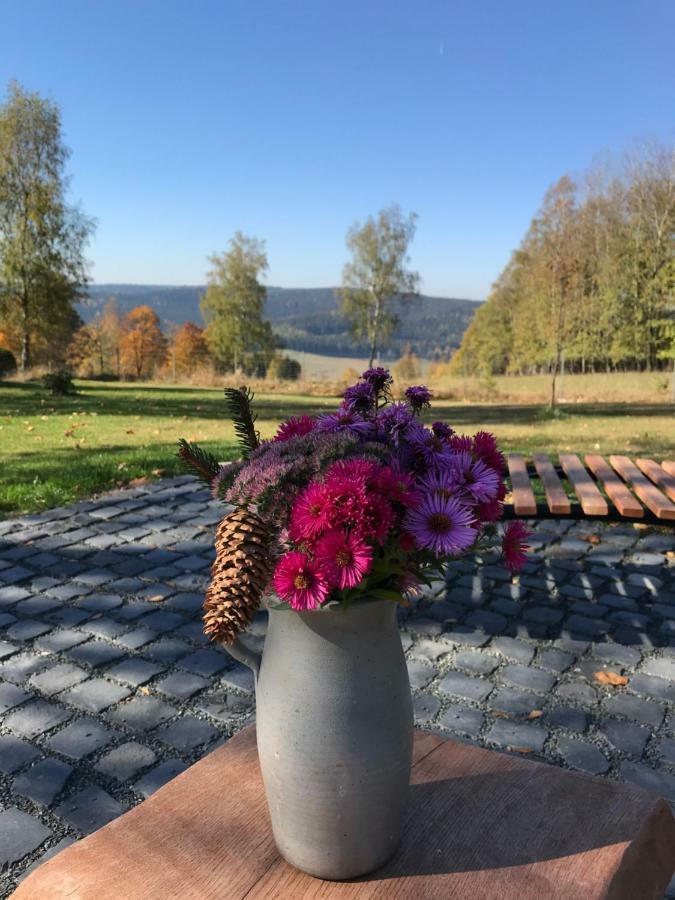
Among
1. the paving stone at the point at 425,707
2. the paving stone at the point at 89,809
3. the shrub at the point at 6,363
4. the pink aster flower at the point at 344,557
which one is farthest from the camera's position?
the shrub at the point at 6,363

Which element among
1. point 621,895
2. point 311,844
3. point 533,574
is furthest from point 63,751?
point 533,574

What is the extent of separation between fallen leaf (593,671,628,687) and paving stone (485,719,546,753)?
485mm

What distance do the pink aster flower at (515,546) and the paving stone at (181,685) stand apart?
73.7 inches

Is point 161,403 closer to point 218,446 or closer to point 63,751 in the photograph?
point 218,446

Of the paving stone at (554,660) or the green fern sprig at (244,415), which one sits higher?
the green fern sprig at (244,415)

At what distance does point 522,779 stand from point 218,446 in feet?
23.2

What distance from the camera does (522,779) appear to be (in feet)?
4.57

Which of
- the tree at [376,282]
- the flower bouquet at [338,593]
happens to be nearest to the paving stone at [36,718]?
the flower bouquet at [338,593]

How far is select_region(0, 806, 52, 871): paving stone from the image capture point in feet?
6.17

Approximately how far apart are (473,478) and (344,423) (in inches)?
9.8

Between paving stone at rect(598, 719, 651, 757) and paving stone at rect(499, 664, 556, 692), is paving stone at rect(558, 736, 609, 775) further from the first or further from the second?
paving stone at rect(499, 664, 556, 692)

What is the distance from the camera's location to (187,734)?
2.44 meters

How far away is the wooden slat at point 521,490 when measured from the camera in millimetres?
3262

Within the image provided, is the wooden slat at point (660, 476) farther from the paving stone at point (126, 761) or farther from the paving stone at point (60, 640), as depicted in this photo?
the paving stone at point (60, 640)
